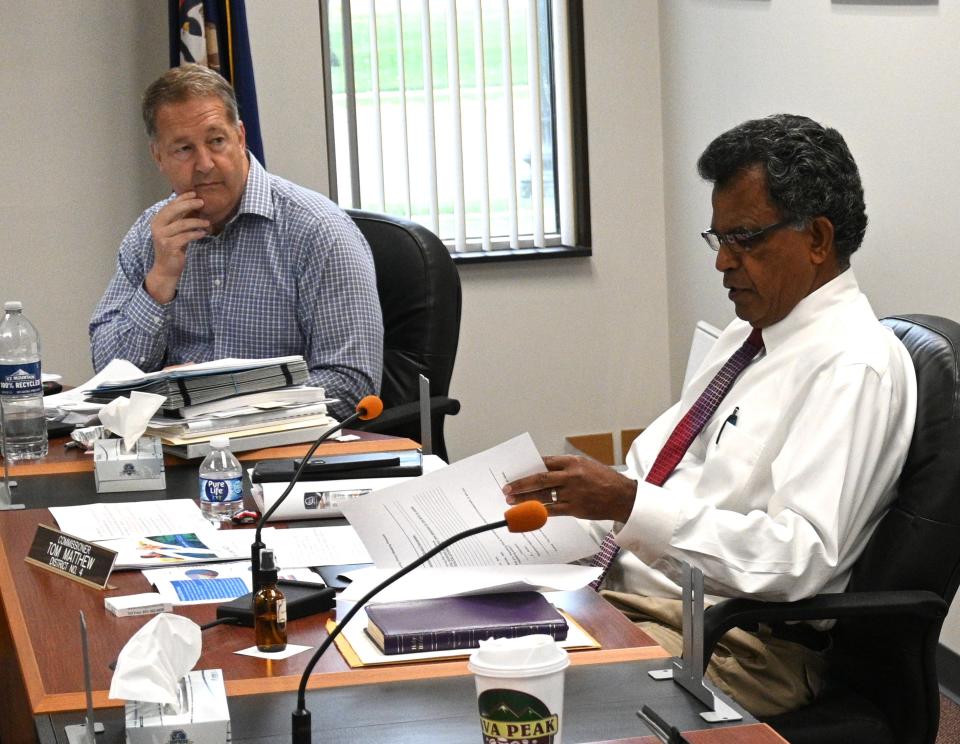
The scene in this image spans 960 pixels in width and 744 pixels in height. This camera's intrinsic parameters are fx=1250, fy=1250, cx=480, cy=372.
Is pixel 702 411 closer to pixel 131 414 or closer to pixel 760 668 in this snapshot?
pixel 760 668

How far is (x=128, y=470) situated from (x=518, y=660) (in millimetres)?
1277

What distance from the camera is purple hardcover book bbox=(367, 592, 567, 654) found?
1321mm

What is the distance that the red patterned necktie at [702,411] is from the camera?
1979mm

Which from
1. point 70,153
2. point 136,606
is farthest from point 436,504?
point 70,153

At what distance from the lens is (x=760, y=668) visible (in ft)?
5.54

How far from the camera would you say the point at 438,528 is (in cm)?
149

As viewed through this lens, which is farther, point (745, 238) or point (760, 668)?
point (745, 238)

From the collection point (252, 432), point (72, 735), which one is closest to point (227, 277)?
point (252, 432)

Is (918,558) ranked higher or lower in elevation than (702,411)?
lower

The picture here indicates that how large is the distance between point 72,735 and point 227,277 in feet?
6.31

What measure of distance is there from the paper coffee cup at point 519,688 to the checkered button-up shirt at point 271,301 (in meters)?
1.82

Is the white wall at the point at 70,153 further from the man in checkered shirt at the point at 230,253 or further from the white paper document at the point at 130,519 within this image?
the white paper document at the point at 130,519

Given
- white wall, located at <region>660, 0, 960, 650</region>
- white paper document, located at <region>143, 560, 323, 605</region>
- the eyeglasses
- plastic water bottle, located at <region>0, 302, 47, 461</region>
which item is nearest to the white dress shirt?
the eyeglasses

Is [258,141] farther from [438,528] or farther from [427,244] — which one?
[438,528]
